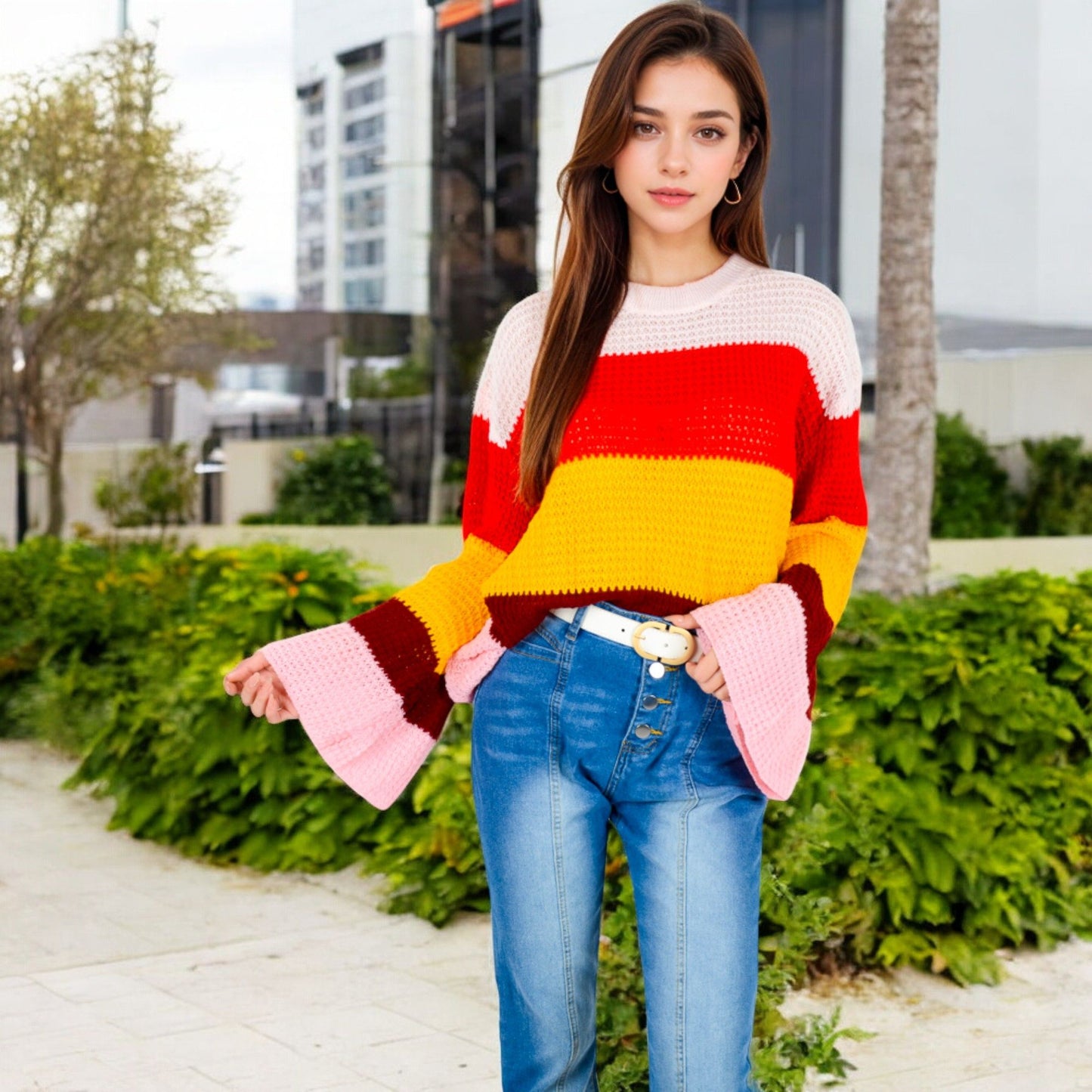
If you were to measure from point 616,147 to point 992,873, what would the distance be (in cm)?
284

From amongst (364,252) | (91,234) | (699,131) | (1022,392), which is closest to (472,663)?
(699,131)

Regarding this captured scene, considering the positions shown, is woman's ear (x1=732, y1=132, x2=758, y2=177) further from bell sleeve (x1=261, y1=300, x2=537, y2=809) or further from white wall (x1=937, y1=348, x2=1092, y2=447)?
white wall (x1=937, y1=348, x2=1092, y2=447)

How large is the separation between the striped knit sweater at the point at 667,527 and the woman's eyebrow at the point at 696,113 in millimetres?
190

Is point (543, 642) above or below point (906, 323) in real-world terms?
below

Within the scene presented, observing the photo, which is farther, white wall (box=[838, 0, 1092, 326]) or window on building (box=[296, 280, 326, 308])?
window on building (box=[296, 280, 326, 308])

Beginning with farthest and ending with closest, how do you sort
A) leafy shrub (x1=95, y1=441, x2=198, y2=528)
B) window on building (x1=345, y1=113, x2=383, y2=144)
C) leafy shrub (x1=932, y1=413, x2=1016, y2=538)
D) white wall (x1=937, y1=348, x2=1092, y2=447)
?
1. window on building (x1=345, y1=113, x2=383, y2=144)
2. white wall (x1=937, y1=348, x2=1092, y2=447)
3. leafy shrub (x1=95, y1=441, x2=198, y2=528)
4. leafy shrub (x1=932, y1=413, x2=1016, y2=538)

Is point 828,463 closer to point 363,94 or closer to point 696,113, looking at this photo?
point 696,113

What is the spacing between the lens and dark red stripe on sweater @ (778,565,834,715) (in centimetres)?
198

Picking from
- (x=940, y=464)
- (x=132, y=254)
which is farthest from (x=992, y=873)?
(x=132, y=254)

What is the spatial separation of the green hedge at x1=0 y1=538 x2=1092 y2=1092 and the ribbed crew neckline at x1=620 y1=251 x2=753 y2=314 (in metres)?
1.20

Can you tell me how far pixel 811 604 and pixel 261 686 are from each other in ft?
2.31

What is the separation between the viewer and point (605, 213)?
87.6 inches

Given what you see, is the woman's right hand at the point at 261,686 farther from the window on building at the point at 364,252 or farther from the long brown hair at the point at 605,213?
the window on building at the point at 364,252

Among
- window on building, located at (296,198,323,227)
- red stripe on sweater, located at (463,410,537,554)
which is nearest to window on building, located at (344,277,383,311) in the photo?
Result: window on building, located at (296,198,323,227)
